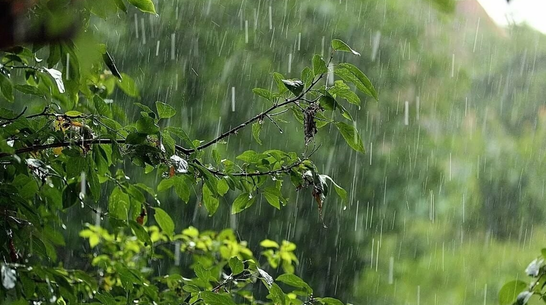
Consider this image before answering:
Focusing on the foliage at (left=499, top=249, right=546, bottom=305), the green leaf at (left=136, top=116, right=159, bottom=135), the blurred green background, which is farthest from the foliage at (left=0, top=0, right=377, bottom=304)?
the blurred green background

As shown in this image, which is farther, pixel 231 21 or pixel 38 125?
pixel 231 21

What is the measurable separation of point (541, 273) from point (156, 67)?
3799 millimetres

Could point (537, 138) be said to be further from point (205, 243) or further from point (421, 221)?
point (205, 243)

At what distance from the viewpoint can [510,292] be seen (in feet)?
2.10

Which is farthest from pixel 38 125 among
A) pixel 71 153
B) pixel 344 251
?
pixel 344 251

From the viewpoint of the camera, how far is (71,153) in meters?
0.84

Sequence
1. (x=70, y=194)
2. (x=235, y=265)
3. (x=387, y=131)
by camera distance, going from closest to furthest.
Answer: (x=70, y=194), (x=235, y=265), (x=387, y=131)

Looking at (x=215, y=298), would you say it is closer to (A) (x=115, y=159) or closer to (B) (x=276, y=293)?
(B) (x=276, y=293)

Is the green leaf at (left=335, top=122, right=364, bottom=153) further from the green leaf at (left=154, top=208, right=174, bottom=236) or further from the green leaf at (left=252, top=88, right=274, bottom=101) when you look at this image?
the green leaf at (left=154, top=208, right=174, bottom=236)

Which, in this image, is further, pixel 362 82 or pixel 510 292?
pixel 362 82

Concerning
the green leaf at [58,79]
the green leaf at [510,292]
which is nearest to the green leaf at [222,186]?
the green leaf at [58,79]

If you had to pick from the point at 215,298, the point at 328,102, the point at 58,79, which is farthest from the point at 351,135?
the point at 58,79

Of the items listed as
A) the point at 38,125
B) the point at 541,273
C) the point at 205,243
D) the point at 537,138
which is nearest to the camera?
the point at 541,273

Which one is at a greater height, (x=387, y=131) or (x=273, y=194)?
(x=273, y=194)
